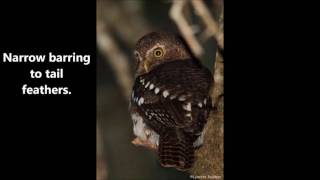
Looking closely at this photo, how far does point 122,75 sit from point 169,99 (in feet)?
3.56

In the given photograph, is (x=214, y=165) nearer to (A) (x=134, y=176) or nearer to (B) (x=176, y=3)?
(A) (x=134, y=176)

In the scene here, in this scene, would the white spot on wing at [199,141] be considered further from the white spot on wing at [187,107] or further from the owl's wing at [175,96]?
the white spot on wing at [187,107]

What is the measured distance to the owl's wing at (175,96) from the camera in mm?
3533

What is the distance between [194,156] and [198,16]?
88 centimetres

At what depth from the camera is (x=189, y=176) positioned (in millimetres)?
3660

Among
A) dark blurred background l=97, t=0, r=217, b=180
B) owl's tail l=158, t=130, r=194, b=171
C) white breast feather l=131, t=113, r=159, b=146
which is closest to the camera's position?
owl's tail l=158, t=130, r=194, b=171

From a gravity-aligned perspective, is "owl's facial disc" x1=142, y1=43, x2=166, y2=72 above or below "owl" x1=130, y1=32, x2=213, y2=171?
above

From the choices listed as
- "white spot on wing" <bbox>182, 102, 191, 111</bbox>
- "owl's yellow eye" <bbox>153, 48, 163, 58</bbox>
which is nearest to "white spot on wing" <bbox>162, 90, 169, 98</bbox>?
"white spot on wing" <bbox>182, 102, 191, 111</bbox>

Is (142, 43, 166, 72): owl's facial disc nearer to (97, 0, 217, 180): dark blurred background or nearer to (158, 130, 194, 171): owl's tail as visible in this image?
(97, 0, 217, 180): dark blurred background

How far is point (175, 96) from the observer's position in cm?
357

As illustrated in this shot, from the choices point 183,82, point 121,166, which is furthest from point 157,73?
point 121,166

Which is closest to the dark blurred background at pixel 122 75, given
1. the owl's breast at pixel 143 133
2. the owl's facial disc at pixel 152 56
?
the owl's breast at pixel 143 133

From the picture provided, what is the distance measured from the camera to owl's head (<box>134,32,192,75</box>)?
12.1ft

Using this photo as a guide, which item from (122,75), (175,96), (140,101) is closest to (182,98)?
(175,96)
